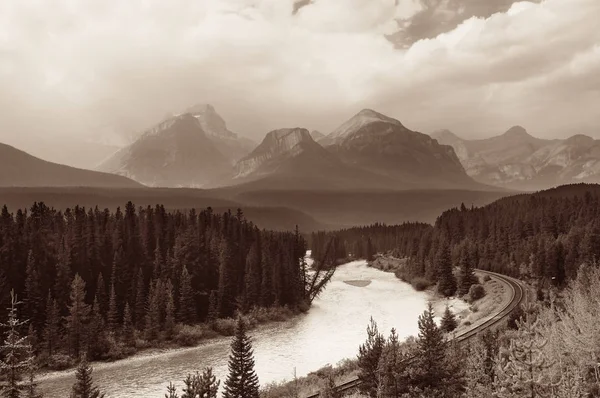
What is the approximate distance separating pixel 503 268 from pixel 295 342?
85.3 metres

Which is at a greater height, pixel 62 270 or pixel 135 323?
pixel 62 270

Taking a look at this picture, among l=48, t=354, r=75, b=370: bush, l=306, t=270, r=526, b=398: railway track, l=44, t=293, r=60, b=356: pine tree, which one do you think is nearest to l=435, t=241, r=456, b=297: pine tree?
l=306, t=270, r=526, b=398: railway track

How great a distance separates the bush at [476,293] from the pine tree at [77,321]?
80059mm

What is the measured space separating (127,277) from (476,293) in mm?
76668

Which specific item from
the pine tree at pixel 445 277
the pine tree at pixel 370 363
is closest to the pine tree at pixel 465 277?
the pine tree at pixel 445 277

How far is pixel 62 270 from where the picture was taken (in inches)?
3105

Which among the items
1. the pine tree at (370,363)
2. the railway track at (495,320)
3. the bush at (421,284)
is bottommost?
the bush at (421,284)

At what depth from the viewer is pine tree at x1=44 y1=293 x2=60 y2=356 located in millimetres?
68562

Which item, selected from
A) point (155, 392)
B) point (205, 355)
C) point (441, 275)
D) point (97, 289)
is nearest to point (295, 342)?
point (205, 355)

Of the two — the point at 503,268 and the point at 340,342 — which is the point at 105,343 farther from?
the point at 503,268

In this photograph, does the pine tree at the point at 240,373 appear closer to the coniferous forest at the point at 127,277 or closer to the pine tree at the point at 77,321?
the coniferous forest at the point at 127,277

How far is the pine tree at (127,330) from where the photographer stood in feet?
242

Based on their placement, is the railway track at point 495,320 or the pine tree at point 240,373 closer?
the pine tree at point 240,373

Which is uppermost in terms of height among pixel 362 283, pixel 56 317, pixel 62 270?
pixel 62 270
